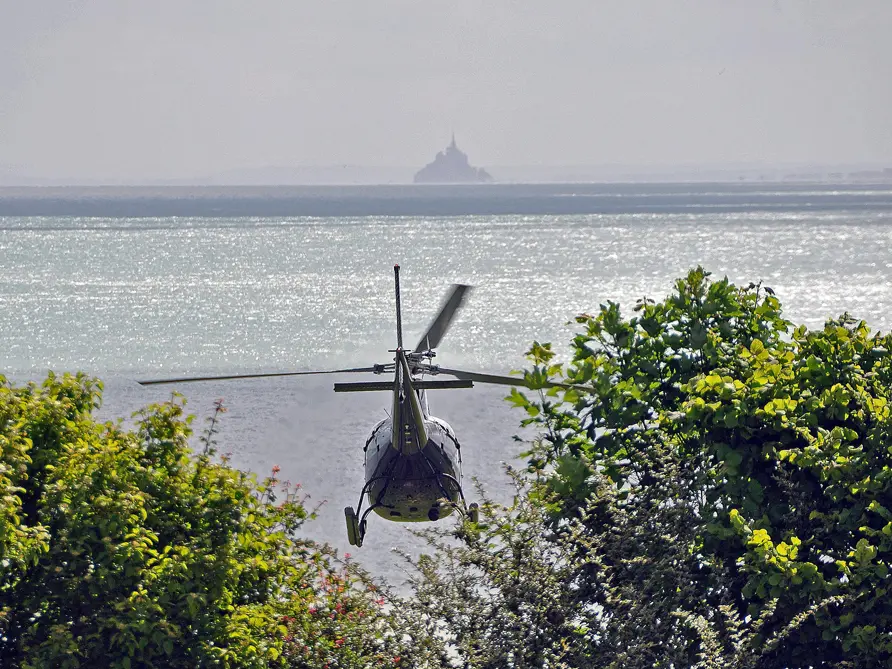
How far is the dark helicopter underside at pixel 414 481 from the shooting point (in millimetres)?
16266

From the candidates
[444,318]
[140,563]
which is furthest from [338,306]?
[140,563]

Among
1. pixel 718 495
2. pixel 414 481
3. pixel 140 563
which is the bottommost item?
pixel 414 481

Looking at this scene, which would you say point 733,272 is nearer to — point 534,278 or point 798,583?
point 534,278

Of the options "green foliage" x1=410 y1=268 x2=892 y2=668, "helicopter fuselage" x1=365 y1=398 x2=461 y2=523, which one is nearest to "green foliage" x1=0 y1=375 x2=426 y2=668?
"green foliage" x1=410 y1=268 x2=892 y2=668

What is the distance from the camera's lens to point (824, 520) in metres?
8.80

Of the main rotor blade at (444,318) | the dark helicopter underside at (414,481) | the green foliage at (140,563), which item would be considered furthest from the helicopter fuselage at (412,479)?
the green foliage at (140,563)

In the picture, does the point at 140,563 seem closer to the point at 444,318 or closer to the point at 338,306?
the point at 444,318

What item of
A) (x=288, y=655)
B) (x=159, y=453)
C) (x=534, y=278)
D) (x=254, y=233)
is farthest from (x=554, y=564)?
(x=254, y=233)

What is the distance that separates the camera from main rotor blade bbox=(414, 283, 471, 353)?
18250 millimetres

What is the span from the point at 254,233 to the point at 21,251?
38.7m

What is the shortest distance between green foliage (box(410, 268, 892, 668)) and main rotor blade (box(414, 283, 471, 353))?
26.8 ft

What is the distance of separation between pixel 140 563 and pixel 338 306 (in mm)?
76018

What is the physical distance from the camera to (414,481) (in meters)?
16.2

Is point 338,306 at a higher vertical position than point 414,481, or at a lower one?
lower
